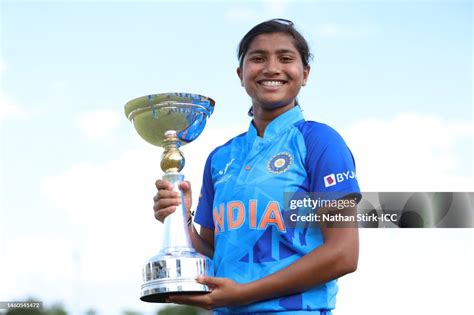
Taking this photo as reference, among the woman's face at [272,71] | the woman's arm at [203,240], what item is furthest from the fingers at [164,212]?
the woman's face at [272,71]

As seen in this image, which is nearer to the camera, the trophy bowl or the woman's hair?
the woman's hair

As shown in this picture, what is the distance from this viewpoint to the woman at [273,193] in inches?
101

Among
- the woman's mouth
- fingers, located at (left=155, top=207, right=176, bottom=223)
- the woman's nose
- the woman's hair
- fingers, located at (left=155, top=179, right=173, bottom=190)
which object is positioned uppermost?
the woman's hair

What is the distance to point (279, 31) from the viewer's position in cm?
295

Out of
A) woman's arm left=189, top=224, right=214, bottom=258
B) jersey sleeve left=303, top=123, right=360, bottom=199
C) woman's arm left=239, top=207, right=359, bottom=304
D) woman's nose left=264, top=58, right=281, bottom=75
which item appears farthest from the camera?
woman's arm left=189, top=224, right=214, bottom=258

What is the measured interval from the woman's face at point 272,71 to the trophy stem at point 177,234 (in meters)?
0.49

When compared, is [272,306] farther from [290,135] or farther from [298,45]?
[298,45]

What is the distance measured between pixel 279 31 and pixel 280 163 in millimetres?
529

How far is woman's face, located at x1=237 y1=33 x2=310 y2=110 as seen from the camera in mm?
2879

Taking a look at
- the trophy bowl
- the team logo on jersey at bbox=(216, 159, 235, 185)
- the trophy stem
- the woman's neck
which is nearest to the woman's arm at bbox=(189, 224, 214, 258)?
the trophy stem

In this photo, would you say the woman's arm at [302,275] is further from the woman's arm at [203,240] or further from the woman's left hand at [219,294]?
the woman's arm at [203,240]

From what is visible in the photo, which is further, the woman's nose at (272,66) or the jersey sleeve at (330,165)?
the woman's nose at (272,66)

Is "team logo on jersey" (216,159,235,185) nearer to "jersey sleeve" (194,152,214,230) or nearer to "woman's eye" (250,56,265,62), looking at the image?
"jersey sleeve" (194,152,214,230)

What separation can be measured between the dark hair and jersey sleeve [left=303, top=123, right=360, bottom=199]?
363 millimetres
